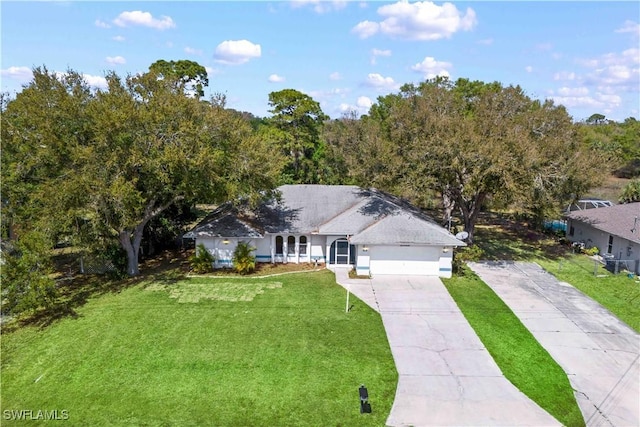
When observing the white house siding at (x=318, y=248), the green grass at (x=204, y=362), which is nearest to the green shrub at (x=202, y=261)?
the green grass at (x=204, y=362)

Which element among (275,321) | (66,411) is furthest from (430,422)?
(66,411)

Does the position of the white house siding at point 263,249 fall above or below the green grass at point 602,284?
above

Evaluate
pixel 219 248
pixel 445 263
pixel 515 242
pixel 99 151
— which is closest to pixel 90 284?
pixel 219 248

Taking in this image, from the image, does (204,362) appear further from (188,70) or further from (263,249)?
(188,70)

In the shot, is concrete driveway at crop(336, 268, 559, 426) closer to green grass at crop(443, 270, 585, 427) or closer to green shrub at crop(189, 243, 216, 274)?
green grass at crop(443, 270, 585, 427)

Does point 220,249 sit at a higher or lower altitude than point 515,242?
higher

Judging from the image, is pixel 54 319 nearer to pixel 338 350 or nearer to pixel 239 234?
pixel 239 234

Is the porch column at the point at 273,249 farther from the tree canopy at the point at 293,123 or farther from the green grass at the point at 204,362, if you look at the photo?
the tree canopy at the point at 293,123
